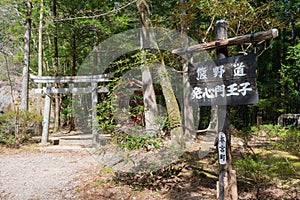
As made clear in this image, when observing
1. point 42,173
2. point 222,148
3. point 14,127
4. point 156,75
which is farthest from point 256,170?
point 14,127

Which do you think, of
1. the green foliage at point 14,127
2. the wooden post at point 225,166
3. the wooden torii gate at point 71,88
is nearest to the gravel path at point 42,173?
the green foliage at point 14,127

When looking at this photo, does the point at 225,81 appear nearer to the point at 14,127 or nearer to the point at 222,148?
the point at 222,148

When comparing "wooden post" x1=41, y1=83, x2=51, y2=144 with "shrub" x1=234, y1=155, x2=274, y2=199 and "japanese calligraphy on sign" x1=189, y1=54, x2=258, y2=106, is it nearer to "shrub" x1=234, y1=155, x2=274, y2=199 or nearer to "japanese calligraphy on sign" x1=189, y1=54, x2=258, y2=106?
"japanese calligraphy on sign" x1=189, y1=54, x2=258, y2=106

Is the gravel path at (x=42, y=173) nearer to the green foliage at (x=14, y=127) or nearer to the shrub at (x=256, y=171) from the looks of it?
the green foliage at (x=14, y=127)

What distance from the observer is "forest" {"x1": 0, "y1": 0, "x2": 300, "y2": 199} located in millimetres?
4254

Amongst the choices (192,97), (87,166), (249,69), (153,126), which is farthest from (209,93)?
(87,166)

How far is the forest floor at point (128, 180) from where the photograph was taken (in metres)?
3.98

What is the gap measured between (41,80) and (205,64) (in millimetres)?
7254

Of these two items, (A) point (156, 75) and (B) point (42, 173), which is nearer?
(B) point (42, 173)

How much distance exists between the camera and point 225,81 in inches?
108

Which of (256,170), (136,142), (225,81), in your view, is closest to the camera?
(225,81)

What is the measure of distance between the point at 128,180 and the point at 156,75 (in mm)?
4150

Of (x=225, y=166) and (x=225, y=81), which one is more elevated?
(x=225, y=81)

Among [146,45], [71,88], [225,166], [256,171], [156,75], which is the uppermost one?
[146,45]
